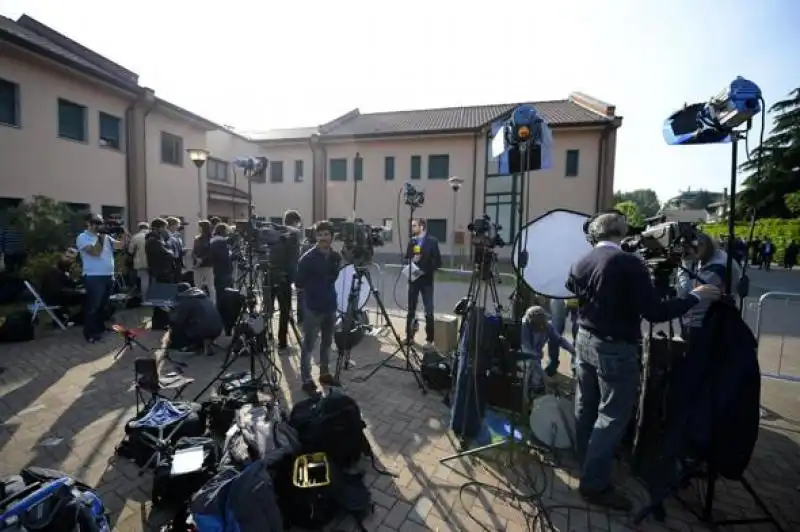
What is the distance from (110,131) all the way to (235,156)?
745cm

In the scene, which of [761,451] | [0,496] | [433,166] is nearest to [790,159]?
[433,166]

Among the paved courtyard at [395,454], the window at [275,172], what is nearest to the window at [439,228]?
the window at [275,172]

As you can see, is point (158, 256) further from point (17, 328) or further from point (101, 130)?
point (101, 130)

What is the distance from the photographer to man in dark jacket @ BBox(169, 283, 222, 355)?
5.34 metres

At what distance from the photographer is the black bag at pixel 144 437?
2924mm

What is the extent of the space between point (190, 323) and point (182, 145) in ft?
42.5

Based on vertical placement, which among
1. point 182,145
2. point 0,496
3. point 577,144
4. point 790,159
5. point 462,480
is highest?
point 790,159

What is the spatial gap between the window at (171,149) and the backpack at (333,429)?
1521 centimetres

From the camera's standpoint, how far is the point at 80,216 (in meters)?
9.20

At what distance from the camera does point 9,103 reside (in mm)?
9695

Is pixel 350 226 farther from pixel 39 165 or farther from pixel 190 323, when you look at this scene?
pixel 39 165

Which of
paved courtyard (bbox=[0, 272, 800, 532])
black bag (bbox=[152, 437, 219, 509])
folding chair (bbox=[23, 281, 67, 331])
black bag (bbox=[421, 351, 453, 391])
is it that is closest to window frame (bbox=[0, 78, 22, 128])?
folding chair (bbox=[23, 281, 67, 331])

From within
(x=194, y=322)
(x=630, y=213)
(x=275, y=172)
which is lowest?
(x=194, y=322)

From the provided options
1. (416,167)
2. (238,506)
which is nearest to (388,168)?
(416,167)
